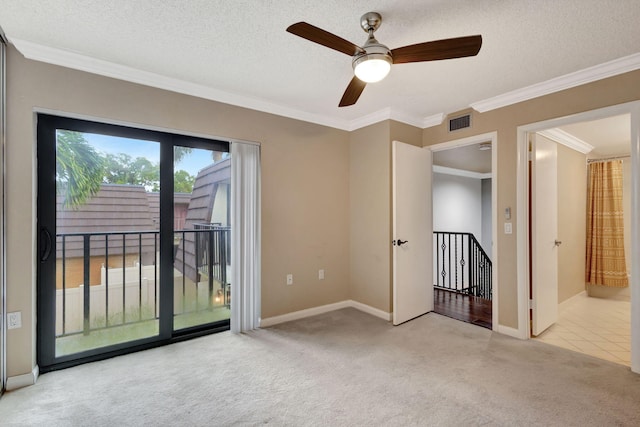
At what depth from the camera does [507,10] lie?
1.84 m

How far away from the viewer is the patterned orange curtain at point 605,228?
14.9 feet

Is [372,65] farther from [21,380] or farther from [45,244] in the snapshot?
[21,380]

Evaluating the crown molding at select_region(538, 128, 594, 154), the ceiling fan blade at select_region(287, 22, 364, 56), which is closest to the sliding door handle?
the ceiling fan blade at select_region(287, 22, 364, 56)

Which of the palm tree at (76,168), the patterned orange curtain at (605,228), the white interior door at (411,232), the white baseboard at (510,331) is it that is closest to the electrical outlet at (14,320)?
the palm tree at (76,168)

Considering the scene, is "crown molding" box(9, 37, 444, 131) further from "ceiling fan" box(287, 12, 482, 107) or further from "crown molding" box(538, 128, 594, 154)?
"ceiling fan" box(287, 12, 482, 107)

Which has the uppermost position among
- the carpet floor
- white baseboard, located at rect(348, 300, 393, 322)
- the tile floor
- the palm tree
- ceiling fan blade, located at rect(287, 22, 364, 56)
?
ceiling fan blade, located at rect(287, 22, 364, 56)

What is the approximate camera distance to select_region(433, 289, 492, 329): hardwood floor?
11.9 feet

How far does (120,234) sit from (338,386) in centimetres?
234

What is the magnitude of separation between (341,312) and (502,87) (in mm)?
3075

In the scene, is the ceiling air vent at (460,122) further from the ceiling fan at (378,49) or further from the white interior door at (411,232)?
the ceiling fan at (378,49)

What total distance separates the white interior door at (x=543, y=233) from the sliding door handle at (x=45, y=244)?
446 centimetres

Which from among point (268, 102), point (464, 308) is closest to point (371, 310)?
point (464, 308)

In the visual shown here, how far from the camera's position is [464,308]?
4.08 metres

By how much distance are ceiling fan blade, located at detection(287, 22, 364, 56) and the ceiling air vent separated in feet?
7.33
